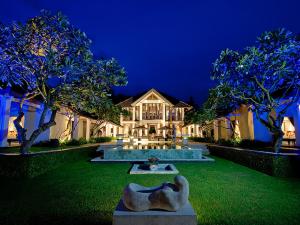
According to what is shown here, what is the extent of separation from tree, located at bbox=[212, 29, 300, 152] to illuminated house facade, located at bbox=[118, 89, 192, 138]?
21.1 m

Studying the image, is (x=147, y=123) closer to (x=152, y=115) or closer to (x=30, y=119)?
(x=152, y=115)

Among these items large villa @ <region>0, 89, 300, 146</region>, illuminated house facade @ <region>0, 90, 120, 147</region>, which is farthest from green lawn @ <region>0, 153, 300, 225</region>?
large villa @ <region>0, 89, 300, 146</region>

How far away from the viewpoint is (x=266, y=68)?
914 cm

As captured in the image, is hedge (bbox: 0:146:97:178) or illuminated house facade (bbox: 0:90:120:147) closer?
hedge (bbox: 0:146:97:178)

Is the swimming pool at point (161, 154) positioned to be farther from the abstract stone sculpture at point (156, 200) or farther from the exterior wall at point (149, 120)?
the exterior wall at point (149, 120)

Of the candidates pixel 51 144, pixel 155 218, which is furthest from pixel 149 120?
pixel 155 218

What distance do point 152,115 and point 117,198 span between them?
26.8 m

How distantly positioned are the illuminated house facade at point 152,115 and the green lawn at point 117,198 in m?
23.2

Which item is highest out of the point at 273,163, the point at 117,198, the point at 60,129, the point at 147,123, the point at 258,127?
the point at 147,123

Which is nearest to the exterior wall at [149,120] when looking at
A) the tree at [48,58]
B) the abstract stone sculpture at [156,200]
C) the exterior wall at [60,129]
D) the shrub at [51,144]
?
the exterior wall at [60,129]

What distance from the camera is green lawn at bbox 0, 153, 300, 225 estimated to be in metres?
4.12

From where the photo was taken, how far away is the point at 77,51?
9164 mm

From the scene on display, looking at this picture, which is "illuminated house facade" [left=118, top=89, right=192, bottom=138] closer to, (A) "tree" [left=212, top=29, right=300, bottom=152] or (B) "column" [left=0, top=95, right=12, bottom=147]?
(B) "column" [left=0, top=95, right=12, bottom=147]

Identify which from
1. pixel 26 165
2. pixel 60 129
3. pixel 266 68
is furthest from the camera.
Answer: pixel 60 129
